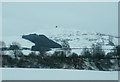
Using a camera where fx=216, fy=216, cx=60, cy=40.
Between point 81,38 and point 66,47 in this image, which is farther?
point 66,47

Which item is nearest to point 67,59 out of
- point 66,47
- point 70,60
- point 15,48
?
point 70,60

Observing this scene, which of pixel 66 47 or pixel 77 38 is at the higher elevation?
pixel 77 38

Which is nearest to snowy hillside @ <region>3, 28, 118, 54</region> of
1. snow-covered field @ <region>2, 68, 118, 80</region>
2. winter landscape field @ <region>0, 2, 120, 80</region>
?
winter landscape field @ <region>0, 2, 120, 80</region>

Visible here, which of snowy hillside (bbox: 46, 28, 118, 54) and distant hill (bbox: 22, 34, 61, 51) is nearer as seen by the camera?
snowy hillside (bbox: 46, 28, 118, 54)

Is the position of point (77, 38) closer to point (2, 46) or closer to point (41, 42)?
point (41, 42)

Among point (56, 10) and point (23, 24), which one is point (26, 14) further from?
point (56, 10)

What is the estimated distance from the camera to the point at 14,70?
3.55 m

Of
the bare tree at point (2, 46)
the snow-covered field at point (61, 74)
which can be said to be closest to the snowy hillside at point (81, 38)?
the snow-covered field at point (61, 74)

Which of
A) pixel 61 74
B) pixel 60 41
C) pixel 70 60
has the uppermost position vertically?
pixel 60 41

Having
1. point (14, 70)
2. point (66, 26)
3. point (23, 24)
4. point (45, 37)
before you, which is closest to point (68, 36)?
point (66, 26)

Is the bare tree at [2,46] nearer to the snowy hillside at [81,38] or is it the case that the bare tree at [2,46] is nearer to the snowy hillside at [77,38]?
the snowy hillside at [77,38]

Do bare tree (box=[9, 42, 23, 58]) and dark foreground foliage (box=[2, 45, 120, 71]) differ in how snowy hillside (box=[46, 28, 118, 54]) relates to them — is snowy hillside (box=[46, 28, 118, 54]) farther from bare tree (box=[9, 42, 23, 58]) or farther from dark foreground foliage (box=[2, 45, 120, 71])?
bare tree (box=[9, 42, 23, 58])

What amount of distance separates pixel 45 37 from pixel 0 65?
91 cm

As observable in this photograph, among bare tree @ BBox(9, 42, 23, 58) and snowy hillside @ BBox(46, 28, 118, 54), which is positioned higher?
snowy hillside @ BBox(46, 28, 118, 54)
